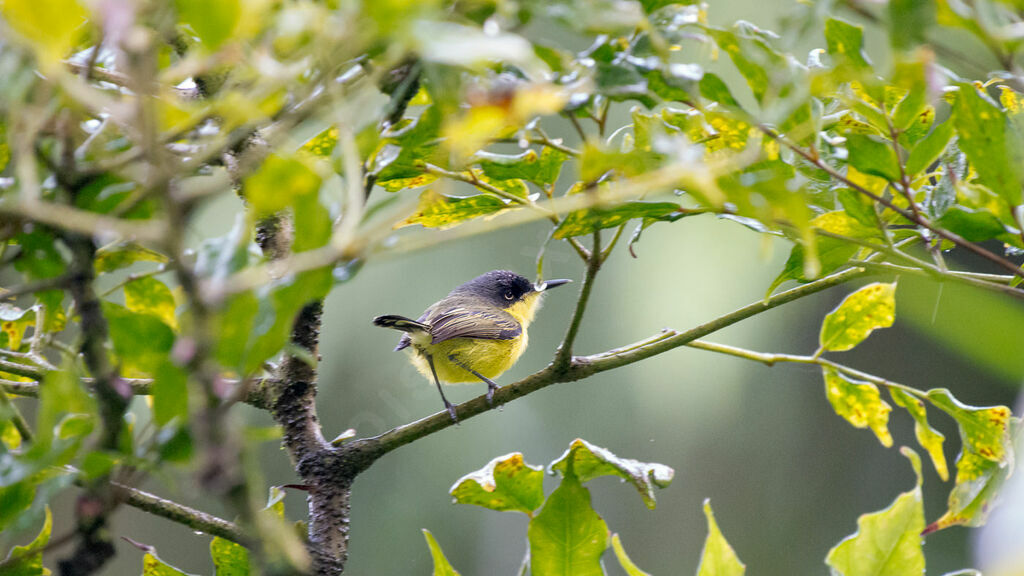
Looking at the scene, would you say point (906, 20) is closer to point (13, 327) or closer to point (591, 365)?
point (591, 365)

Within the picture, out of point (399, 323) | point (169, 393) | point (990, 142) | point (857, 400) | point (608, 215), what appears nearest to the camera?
point (169, 393)

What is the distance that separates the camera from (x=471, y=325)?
278cm

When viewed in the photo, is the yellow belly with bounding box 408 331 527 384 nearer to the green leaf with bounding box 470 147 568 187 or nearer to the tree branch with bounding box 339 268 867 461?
the tree branch with bounding box 339 268 867 461

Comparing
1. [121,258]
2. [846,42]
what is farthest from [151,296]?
[846,42]

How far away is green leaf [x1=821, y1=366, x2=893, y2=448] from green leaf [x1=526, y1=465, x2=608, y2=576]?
1.27ft

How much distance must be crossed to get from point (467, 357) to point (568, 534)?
6.48 ft

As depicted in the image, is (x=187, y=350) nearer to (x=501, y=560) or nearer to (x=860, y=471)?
(x=501, y=560)

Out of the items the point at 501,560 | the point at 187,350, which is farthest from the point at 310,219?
the point at 501,560

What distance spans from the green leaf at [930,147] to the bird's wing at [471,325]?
78.4 inches

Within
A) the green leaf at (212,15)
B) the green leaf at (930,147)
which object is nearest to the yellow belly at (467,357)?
the green leaf at (930,147)

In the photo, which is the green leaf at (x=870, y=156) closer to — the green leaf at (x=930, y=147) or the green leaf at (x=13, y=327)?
the green leaf at (x=930, y=147)

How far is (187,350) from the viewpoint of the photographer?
45 centimetres

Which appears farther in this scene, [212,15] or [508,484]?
[508,484]

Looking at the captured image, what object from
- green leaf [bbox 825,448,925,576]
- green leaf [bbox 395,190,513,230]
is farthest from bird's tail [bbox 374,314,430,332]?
green leaf [bbox 825,448,925,576]
